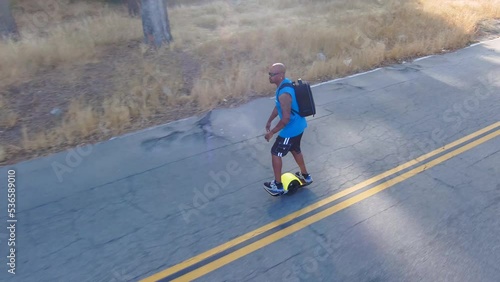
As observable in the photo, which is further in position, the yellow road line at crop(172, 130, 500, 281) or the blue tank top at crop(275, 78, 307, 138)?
the blue tank top at crop(275, 78, 307, 138)

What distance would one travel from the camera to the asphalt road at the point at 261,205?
13.4 ft

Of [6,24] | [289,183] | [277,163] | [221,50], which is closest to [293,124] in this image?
[277,163]

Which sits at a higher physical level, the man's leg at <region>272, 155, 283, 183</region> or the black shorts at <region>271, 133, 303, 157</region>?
the black shorts at <region>271, 133, 303, 157</region>

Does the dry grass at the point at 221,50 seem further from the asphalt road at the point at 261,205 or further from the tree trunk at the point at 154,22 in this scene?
the asphalt road at the point at 261,205

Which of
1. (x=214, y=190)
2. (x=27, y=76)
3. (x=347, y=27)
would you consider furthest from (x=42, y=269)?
(x=347, y=27)

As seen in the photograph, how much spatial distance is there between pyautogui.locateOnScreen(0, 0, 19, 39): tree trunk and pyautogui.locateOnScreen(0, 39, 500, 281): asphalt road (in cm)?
748

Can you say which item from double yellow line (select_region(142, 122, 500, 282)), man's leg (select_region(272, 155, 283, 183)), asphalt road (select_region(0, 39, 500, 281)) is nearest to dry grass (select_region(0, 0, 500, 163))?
asphalt road (select_region(0, 39, 500, 281))

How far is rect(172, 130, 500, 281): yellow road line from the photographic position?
404cm

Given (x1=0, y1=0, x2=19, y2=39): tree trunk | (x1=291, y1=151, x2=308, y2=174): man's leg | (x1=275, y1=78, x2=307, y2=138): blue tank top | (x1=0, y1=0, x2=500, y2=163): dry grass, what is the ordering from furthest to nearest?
(x1=0, y1=0, x2=19, y2=39): tree trunk → (x1=0, y1=0, x2=500, y2=163): dry grass → (x1=291, y1=151, x2=308, y2=174): man's leg → (x1=275, y1=78, x2=307, y2=138): blue tank top

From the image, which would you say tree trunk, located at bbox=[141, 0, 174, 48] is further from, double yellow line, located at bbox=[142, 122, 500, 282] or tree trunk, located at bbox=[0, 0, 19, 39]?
double yellow line, located at bbox=[142, 122, 500, 282]

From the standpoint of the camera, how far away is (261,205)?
5.06m

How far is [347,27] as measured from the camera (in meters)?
13.9

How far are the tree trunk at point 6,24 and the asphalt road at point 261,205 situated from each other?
748 cm

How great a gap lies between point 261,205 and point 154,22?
25.6 ft
